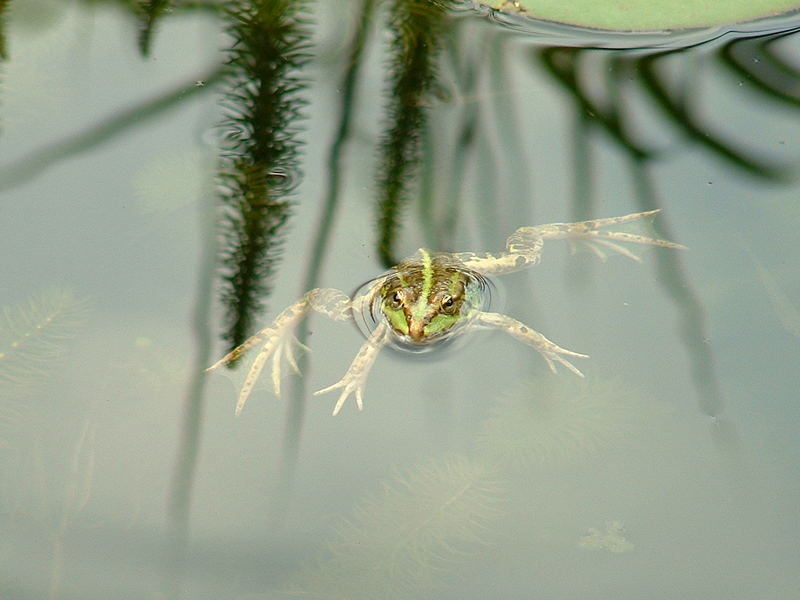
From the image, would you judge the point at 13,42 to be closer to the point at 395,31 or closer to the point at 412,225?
the point at 395,31

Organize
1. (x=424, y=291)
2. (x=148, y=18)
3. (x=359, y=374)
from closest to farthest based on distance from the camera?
(x=359, y=374) → (x=424, y=291) → (x=148, y=18)

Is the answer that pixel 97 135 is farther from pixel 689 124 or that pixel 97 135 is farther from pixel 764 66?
pixel 764 66

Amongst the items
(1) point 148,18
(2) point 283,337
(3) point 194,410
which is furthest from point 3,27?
(3) point 194,410

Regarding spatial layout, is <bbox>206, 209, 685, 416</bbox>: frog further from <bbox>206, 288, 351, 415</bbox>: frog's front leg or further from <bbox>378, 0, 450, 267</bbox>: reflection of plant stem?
<bbox>378, 0, 450, 267</bbox>: reflection of plant stem

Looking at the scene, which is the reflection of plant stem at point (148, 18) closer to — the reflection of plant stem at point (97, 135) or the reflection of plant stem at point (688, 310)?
the reflection of plant stem at point (97, 135)

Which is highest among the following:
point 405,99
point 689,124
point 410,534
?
point 405,99

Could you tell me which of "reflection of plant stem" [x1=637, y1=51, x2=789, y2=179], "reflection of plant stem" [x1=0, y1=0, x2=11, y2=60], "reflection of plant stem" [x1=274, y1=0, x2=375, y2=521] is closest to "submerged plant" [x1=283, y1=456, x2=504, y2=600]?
"reflection of plant stem" [x1=274, y1=0, x2=375, y2=521]
